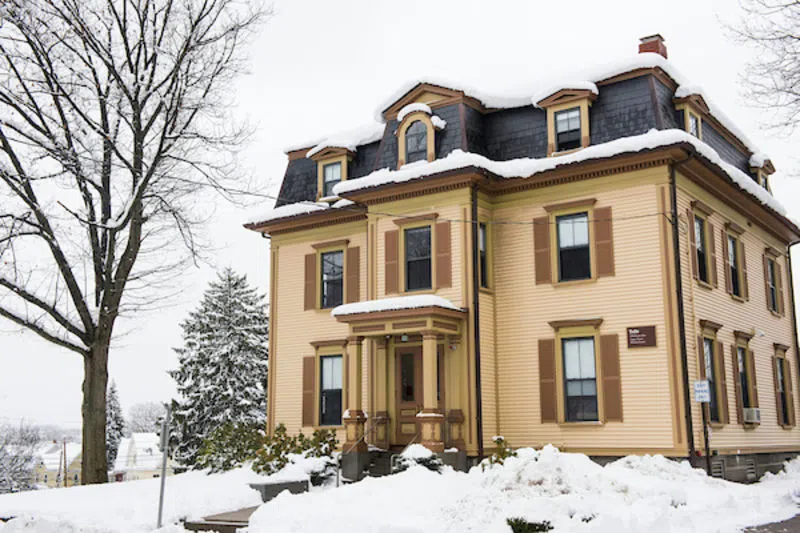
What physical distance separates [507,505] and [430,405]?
6.72 metres

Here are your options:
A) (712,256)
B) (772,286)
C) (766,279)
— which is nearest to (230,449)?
(712,256)

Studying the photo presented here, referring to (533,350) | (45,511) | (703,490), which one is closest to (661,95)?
(533,350)

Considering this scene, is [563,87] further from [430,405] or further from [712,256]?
[430,405]

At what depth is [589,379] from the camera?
19016mm

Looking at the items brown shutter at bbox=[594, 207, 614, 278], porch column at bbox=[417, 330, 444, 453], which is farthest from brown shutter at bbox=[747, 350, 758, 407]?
porch column at bbox=[417, 330, 444, 453]

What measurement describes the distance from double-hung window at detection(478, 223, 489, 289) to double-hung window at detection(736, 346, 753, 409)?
22.0ft

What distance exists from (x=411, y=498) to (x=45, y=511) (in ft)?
23.0

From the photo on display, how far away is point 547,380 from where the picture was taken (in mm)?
19438

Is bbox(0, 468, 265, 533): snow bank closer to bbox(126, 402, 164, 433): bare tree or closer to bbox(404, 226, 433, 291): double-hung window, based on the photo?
bbox(404, 226, 433, 291): double-hung window

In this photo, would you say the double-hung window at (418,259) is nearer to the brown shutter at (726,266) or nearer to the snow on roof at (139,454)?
the brown shutter at (726,266)

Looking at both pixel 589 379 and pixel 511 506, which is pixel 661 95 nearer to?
pixel 589 379

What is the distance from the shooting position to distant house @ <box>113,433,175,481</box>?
8631cm

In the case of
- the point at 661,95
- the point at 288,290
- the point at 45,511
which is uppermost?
the point at 661,95

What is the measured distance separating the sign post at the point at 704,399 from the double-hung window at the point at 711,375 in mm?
918
